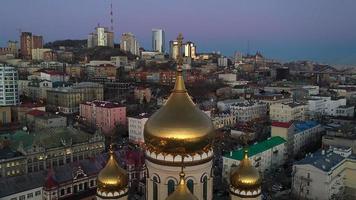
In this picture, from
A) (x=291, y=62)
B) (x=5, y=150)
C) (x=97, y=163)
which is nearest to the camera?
(x=97, y=163)

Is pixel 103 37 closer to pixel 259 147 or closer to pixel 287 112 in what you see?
pixel 287 112

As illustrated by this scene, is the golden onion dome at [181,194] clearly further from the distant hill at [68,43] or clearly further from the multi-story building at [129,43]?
the distant hill at [68,43]

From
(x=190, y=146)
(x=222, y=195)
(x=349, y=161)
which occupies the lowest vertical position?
(x=222, y=195)

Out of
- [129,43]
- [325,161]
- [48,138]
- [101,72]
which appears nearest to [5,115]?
[48,138]

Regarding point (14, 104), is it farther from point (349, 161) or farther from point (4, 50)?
point (4, 50)

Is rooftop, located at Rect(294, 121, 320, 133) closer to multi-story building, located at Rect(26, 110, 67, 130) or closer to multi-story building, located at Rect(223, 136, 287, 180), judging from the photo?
multi-story building, located at Rect(223, 136, 287, 180)

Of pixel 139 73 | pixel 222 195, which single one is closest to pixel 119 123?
pixel 222 195

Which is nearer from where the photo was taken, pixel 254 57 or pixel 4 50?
pixel 4 50
